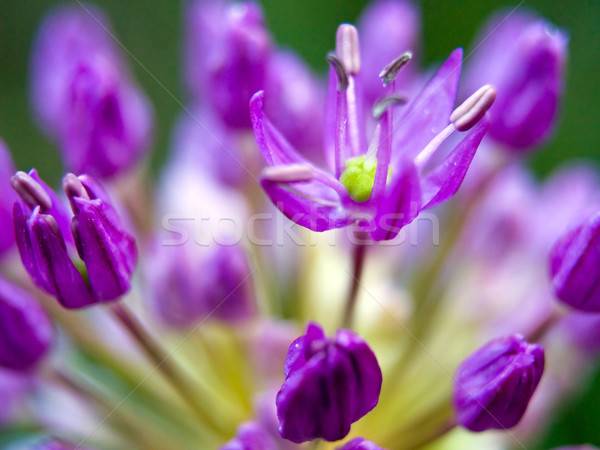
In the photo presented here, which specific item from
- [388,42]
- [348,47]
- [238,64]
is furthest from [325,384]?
[388,42]

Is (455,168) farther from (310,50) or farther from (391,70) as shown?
(310,50)

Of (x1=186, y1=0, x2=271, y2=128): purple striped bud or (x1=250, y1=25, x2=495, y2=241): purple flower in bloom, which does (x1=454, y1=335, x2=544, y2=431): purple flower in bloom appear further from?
(x1=186, y1=0, x2=271, y2=128): purple striped bud

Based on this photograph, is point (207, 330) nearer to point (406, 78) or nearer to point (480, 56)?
point (406, 78)

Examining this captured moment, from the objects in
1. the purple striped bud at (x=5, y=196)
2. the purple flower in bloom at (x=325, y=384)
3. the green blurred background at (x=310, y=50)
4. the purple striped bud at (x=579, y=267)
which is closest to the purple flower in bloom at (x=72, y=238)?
the purple striped bud at (x=5, y=196)

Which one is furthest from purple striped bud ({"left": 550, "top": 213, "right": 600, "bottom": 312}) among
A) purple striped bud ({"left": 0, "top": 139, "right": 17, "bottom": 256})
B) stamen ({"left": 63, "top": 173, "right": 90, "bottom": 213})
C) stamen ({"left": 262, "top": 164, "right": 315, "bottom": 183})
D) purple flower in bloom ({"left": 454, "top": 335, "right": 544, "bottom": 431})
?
purple striped bud ({"left": 0, "top": 139, "right": 17, "bottom": 256})

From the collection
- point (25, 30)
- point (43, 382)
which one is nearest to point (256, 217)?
point (43, 382)

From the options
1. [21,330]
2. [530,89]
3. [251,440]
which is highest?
[530,89]

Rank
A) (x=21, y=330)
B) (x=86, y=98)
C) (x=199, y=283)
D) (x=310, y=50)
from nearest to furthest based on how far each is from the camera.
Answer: (x=21, y=330) < (x=86, y=98) < (x=199, y=283) < (x=310, y=50)
